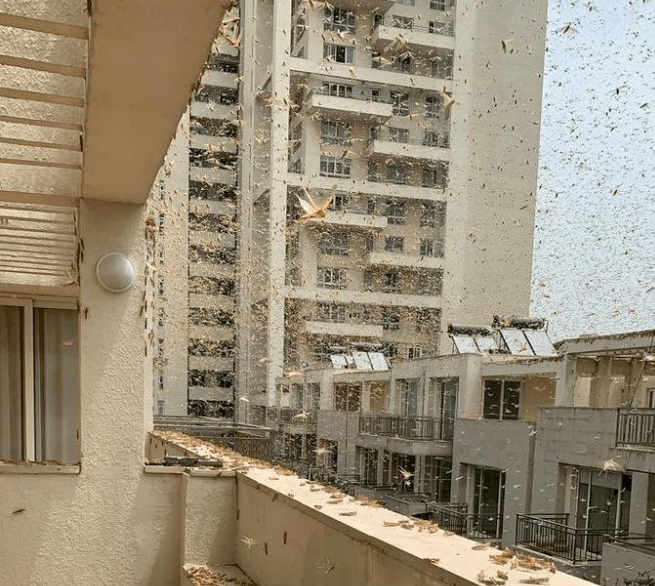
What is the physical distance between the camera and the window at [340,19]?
18.1 metres

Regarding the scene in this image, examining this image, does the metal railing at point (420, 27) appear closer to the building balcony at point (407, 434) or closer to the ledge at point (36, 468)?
the building balcony at point (407, 434)

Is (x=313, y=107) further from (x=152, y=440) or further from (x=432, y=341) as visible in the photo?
(x=152, y=440)

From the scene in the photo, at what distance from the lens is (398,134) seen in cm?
1895

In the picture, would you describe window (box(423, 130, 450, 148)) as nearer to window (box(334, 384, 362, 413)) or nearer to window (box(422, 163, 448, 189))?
window (box(422, 163, 448, 189))

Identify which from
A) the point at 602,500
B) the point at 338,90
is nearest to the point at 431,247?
the point at 338,90

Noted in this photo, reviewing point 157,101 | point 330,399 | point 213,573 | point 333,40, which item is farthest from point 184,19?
point 333,40

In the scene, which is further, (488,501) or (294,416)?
(294,416)

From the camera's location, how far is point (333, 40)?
17938mm

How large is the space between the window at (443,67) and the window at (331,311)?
7.58 m

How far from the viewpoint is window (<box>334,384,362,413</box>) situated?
16.3 m

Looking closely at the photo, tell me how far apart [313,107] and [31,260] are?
1390 centimetres

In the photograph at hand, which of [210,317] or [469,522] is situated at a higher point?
[210,317]

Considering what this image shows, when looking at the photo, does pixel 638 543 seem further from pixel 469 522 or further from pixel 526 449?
pixel 469 522

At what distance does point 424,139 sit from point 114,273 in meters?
18.6
